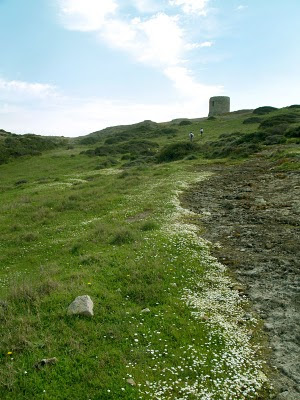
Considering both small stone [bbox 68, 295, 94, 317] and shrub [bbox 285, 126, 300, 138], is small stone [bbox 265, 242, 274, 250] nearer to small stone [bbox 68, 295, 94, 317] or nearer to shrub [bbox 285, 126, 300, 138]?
small stone [bbox 68, 295, 94, 317]

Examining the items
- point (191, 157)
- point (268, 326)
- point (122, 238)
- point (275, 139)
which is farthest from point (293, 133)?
point (268, 326)

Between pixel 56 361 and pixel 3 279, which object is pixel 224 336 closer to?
pixel 56 361

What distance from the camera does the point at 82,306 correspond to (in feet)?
32.7

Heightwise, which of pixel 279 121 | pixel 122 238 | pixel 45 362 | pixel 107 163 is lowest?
pixel 45 362

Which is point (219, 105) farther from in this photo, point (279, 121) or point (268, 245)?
point (268, 245)

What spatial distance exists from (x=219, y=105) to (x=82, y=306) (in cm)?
11757

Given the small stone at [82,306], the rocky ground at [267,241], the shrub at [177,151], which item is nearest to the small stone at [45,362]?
the small stone at [82,306]

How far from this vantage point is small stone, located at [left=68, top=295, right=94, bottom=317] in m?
9.85

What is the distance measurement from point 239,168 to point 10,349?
31.0m

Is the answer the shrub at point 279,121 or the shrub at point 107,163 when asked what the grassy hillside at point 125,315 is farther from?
the shrub at point 279,121

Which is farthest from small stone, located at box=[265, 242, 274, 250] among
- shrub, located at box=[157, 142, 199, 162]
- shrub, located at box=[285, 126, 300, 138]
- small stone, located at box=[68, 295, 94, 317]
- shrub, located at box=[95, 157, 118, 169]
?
shrub, located at box=[95, 157, 118, 169]

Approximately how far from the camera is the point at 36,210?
2527cm

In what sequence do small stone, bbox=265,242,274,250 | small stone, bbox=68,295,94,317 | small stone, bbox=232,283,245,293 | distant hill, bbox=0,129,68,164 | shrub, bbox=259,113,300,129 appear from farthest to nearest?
1. distant hill, bbox=0,129,68,164
2. shrub, bbox=259,113,300,129
3. small stone, bbox=265,242,274,250
4. small stone, bbox=232,283,245,293
5. small stone, bbox=68,295,94,317

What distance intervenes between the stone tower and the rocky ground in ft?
Answer: 303
